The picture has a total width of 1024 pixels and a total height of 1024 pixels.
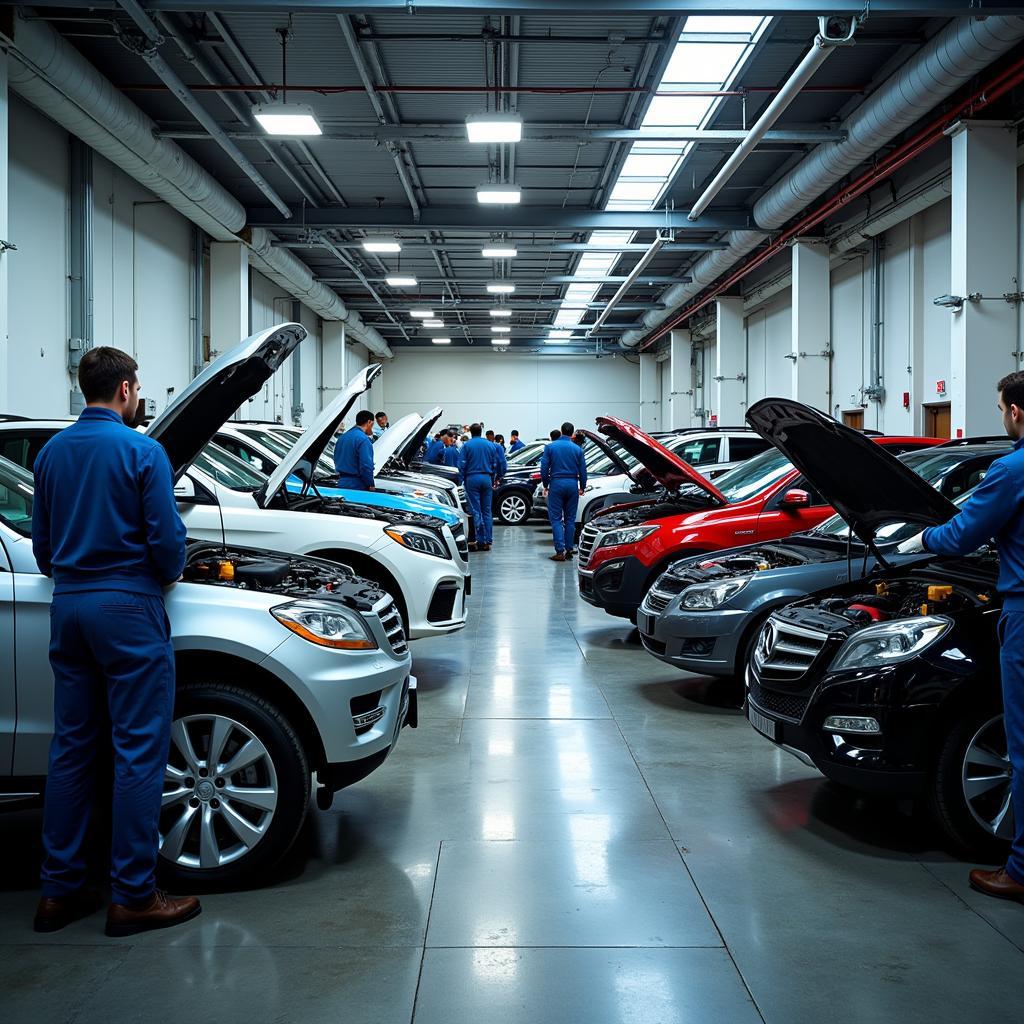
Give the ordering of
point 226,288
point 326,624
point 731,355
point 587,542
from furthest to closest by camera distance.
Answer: point 731,355, point 226,288, point 587,542, point 326,624

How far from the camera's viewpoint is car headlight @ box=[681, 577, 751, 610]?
6.07m

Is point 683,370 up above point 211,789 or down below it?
above

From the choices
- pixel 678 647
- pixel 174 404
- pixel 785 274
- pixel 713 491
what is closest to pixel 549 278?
pixel 785 274

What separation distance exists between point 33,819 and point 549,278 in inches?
856

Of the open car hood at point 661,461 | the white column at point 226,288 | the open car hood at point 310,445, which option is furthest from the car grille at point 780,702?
the white column at point 226,288

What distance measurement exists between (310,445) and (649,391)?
3164 centimetres

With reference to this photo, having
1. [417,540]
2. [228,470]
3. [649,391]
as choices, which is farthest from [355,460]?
[649,391]

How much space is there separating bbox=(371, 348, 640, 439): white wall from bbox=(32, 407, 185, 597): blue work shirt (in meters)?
35.1

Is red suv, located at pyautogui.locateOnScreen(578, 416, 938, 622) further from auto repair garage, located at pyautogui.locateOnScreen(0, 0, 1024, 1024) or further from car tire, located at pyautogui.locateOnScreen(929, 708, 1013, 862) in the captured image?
car tire, located at pyautogui.locateOnScreen(929, 708, 1013, 862)

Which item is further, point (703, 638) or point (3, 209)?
point (3, 209)

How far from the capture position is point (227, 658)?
3623 millimetres

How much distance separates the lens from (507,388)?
3856 cm

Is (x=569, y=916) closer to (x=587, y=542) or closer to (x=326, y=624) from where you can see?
(x=326, y=624)

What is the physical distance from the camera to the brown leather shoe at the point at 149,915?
3.27 metres
